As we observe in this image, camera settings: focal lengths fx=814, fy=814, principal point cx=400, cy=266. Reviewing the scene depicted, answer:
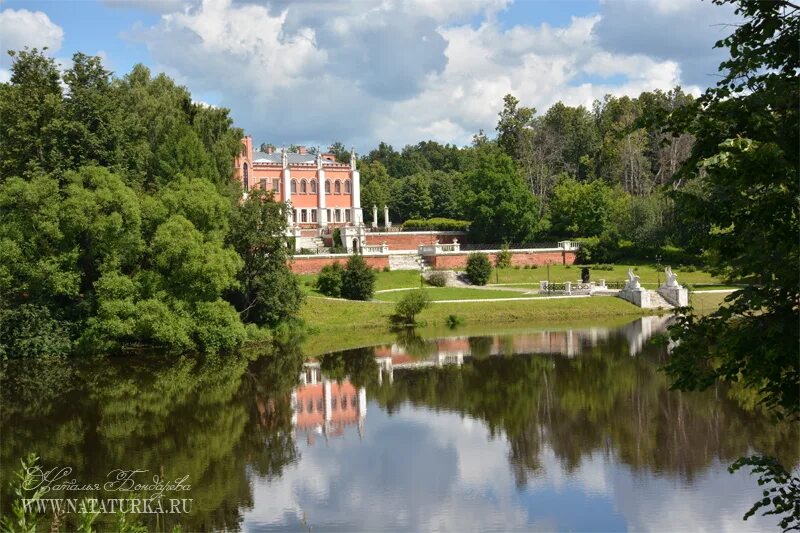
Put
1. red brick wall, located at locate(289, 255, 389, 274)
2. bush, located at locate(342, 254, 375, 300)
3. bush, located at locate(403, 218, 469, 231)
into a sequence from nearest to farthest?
1. bush, located at locate(342, 254, 375, 300)
2. red brick wall, located at locate(289, 255, 389, 274)
3. bush, located at locate(403, 218, 469, 231)

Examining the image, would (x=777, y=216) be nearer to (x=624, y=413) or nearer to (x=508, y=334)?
(x=624, y=413)

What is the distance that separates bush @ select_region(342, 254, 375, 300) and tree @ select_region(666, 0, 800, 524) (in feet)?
109

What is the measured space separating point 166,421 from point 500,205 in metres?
39.4

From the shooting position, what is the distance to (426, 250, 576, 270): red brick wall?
5234 centimetres

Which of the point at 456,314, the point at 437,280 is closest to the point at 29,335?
the point at 456,314

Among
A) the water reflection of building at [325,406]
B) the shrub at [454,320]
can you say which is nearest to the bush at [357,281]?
the shrub at [454,320]

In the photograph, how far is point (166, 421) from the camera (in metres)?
20.2

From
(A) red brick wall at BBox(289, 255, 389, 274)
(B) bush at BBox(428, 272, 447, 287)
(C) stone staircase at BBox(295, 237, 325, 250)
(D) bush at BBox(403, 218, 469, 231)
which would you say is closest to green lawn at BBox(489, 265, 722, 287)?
(B) bush at BBox(428, 272, 447, 287)

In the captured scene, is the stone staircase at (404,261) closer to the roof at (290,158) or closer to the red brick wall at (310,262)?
the red brick wall at (310,262)

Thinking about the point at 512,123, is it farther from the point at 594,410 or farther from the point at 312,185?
the point at 594,410

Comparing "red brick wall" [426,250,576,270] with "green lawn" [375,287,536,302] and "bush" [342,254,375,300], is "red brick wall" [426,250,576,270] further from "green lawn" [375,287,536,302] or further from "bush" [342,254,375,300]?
"bush" [342,254,375,300]

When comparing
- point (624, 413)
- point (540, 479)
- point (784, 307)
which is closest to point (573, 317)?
point (624, 413)

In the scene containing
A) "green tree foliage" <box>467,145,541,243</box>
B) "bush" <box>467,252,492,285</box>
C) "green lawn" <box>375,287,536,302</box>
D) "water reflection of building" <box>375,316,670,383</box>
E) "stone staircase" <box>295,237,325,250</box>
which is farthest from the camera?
"green tree foliage" <box>467,145,541,243</box>

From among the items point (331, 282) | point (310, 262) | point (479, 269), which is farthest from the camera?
point (479, 269)
